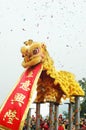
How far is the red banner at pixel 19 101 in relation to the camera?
329 inches

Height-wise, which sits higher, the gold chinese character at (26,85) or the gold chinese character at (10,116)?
the gold chinese character at (26,85)

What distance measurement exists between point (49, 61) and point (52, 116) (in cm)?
139

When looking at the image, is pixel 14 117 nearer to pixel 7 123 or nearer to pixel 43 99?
pixel 7 123

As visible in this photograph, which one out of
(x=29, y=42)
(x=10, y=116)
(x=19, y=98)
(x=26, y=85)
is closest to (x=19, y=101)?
(x=19, y=98)

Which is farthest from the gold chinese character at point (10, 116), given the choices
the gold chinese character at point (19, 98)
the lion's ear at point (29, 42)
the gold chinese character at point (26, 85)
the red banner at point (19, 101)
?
the lion's ear at point (29, 42)

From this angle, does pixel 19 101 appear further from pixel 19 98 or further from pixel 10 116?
pixel 10 116

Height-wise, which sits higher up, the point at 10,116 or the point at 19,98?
the point at 19,98

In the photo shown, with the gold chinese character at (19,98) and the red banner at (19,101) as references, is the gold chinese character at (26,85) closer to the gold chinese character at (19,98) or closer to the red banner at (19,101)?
the red banner at (19,101)

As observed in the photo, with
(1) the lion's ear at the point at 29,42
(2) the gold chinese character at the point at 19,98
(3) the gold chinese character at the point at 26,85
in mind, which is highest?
(1) the lion's ear at the point at 29,42

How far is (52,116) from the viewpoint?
980 cm

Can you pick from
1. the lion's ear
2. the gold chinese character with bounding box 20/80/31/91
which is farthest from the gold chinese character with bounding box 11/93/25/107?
the lion's ear

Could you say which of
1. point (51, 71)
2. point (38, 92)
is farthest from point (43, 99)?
point (51, 71)

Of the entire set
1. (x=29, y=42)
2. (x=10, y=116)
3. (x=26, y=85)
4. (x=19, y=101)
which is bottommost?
(x=10, y=116)

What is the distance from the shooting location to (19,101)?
28.6 ft
